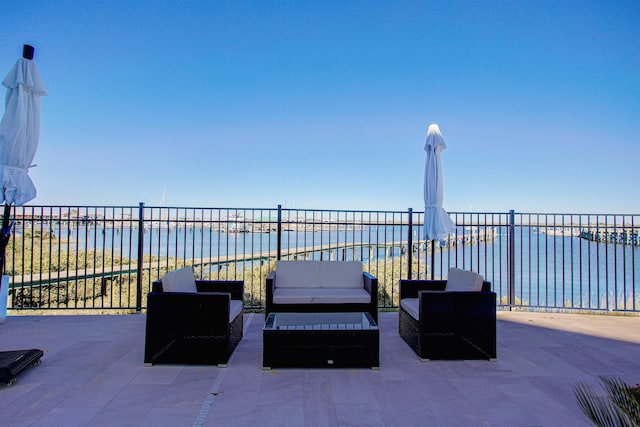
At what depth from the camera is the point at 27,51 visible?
140 inches

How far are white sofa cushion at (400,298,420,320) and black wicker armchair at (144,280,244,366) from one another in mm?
1898

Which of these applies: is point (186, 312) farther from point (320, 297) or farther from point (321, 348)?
point (320, 297)

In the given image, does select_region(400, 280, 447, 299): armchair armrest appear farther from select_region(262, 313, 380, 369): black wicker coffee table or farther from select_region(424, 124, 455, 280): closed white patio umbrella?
select_region(262, 313, 380, 369): black wicker coffee table

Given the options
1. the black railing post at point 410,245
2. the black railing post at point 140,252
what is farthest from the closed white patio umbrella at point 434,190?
the black railing post at point 140,252

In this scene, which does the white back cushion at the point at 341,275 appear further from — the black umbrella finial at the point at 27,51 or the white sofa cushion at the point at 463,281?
the black umbrella finial at the point at 27,51

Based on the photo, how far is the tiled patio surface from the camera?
239 centimetres

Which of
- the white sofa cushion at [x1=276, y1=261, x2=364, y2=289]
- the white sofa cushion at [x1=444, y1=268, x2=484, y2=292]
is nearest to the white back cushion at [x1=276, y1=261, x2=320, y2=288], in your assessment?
the white sofa cushion at [x1=276, y1=261, x2=364, y2=289]

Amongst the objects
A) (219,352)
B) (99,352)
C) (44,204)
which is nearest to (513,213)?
(219,352)

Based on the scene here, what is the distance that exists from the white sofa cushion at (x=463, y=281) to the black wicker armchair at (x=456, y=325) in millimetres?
158

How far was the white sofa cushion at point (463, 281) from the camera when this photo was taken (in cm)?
375

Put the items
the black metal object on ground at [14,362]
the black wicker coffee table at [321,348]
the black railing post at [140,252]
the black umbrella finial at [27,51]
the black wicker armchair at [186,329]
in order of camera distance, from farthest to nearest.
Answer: the black railing post at [140,252]
the black umbrella finial at [27,51]
the black wicker armchair at [186,329]
the black wicker coffee table at [321,348]
the black metal object on ground at [14,362]

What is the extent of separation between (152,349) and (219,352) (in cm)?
62

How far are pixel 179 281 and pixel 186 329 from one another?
0.67m

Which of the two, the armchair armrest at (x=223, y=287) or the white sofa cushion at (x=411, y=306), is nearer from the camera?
the white sofa cushion at (x=411, y=306)
